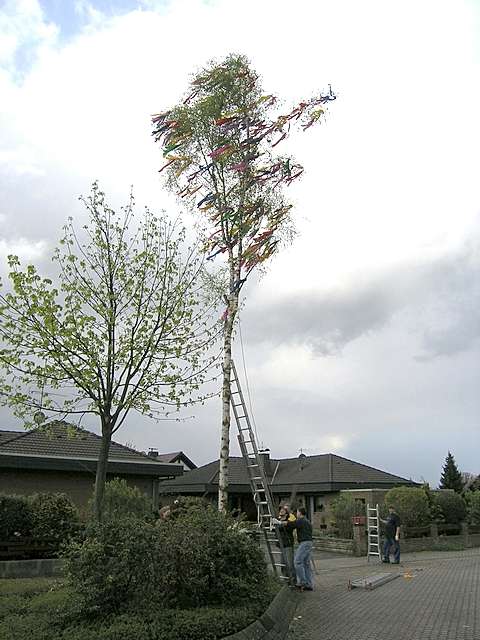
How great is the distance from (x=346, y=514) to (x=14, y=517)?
44.8ft

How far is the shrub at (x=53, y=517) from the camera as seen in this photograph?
52.1 feet

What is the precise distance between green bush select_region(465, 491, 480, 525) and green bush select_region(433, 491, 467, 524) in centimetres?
151

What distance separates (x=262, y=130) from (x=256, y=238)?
2.98 m

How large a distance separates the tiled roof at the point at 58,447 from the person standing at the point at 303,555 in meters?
10.4

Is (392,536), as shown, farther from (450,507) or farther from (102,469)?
(102,469)

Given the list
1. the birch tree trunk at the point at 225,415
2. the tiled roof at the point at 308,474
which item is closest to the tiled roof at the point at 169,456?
the tiled roof at the point at 308,474

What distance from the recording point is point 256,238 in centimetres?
1644

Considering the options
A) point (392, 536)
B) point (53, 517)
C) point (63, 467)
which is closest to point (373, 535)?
point (392, 536)

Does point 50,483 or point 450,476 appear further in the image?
point 450,476

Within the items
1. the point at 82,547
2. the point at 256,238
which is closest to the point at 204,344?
the point at 256,238

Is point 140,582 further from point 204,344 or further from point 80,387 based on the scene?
point 204,344

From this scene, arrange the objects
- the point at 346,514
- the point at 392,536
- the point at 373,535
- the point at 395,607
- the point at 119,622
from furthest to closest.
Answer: the point at 346,514
the point at 373,535
the point at 392,536
the point at 395,607
the point at 119,622

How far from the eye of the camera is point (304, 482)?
3519cm

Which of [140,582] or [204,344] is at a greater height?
[204,344]
